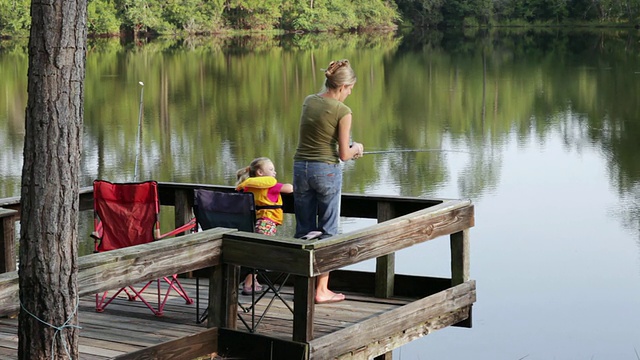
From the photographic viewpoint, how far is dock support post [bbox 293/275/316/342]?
15.0 ft

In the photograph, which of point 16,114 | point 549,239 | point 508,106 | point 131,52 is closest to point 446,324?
point 549,239

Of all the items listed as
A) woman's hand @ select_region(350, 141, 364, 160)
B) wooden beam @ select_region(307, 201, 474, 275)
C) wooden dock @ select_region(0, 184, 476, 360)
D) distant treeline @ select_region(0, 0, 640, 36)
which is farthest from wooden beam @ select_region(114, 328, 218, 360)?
distant treeline @ select_region(0, 0, 640, 36)

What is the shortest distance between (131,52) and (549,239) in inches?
1311

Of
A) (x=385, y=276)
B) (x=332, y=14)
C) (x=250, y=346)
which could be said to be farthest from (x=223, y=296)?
(x=332, y=14)

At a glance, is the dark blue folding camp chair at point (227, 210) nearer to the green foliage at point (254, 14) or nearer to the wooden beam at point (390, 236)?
the wooden beam at point (390, 236)

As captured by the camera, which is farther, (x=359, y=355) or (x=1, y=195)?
(x=1, y=195)

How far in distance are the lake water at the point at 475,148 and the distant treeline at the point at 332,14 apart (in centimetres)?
1169

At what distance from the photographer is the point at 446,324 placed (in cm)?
581

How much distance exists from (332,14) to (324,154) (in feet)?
195

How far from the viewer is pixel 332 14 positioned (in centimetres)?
6431

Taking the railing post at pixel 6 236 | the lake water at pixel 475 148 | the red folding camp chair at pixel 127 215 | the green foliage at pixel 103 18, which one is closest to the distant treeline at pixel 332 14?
the green foliage at pixel 103 18

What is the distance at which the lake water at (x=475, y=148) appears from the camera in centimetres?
1010

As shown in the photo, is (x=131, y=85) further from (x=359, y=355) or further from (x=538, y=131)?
(x=359, y=355)

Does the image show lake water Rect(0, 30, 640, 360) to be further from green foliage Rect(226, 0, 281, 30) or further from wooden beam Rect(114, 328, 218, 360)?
green foliage Rect(226, 0, 281, 30)
